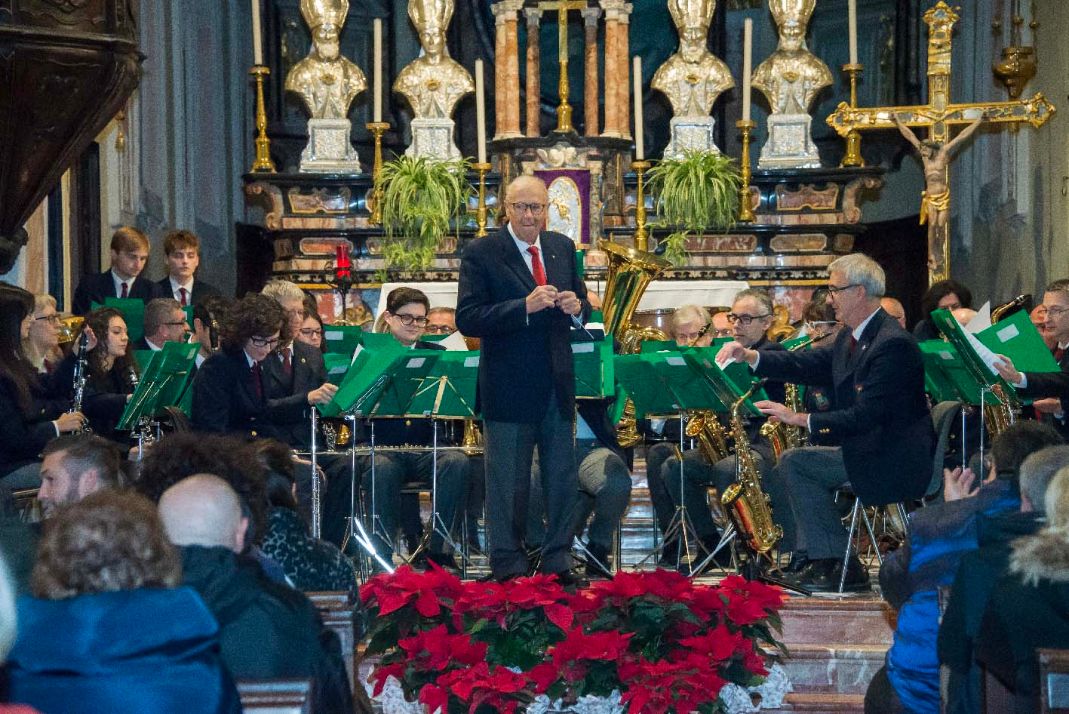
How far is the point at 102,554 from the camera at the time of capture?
278cm

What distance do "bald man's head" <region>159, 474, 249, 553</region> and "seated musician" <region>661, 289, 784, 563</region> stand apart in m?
3.96

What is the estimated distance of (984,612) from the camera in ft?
11.7

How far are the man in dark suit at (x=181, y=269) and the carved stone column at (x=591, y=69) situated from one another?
3.99 metres

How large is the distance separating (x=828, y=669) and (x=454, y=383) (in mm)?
1837

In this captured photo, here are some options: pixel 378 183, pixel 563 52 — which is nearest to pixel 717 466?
pixel 378 183

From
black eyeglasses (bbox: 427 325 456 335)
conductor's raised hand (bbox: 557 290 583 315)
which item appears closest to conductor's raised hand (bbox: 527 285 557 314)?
conductor's raised hand (bbox: 557 290 583 315)

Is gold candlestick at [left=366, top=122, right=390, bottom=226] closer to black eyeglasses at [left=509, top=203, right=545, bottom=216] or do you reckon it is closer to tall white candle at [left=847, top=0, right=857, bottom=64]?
tall white candle at [left=847, top=0, right=857, bottom=64]

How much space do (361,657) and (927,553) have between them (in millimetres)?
2049

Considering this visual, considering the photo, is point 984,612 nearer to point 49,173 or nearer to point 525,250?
point 525,250

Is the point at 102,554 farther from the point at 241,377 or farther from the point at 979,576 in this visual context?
the point at 241,377

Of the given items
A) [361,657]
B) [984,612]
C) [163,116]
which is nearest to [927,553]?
[984,612]

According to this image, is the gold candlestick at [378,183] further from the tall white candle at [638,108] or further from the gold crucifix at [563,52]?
the tall white candle at [638,108]

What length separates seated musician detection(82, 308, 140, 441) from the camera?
7.04 metres

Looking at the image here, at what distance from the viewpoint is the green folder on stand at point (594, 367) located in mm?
6297
